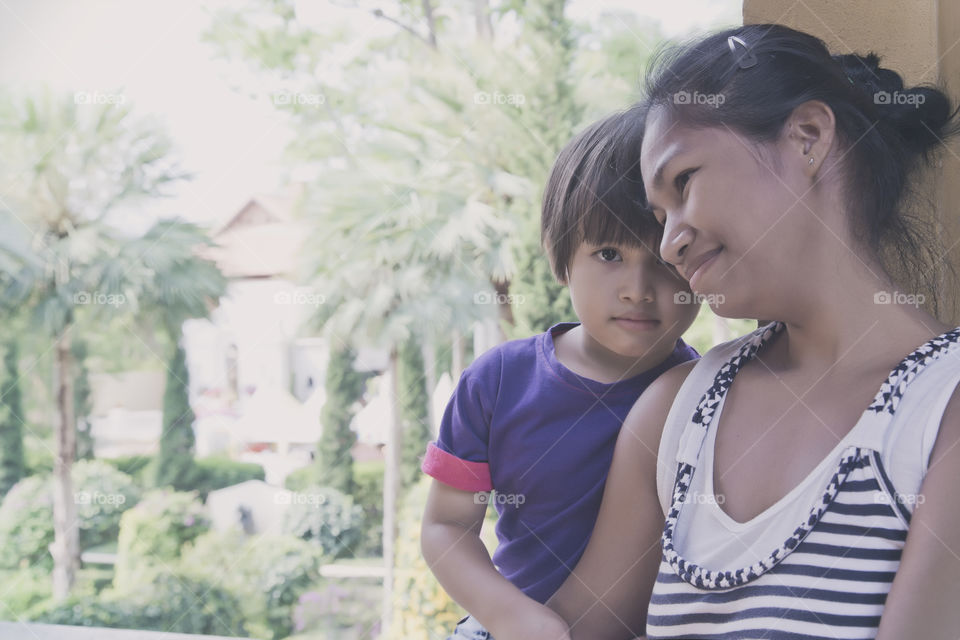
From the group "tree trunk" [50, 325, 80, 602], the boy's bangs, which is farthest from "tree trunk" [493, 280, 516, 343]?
the boy's bangs

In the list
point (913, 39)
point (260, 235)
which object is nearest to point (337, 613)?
point (260, 235)

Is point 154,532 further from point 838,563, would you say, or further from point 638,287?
point 838,563

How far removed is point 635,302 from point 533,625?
1.27 ft

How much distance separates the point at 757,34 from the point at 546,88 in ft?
21.3

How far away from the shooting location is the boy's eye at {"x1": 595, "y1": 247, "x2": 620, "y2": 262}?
3.74 feet

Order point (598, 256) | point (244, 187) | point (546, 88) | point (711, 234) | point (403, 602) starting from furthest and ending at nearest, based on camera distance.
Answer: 1. point (244, 187)
2. point (546, 88)
3. point (403, 602)
4. point (598, 256)
5. point (711, 234)

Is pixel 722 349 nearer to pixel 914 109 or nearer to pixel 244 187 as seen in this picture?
pixel 914 109

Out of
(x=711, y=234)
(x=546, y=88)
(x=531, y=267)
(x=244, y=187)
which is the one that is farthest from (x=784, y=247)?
(x=244, y=187)

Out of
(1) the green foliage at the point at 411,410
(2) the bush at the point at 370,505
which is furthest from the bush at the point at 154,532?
(1) the green foliage at the point at 411,410

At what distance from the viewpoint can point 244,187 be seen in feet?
29.4

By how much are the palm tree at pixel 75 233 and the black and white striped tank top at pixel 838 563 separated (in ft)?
25.6

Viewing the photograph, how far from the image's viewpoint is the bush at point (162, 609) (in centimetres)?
771

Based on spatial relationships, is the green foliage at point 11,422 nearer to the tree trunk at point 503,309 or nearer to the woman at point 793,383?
the tree trunk at point 503,309

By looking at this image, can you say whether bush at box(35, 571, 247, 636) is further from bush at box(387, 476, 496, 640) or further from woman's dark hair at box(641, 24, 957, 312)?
woman's dark hair at box(641, 24, 957, 312)
